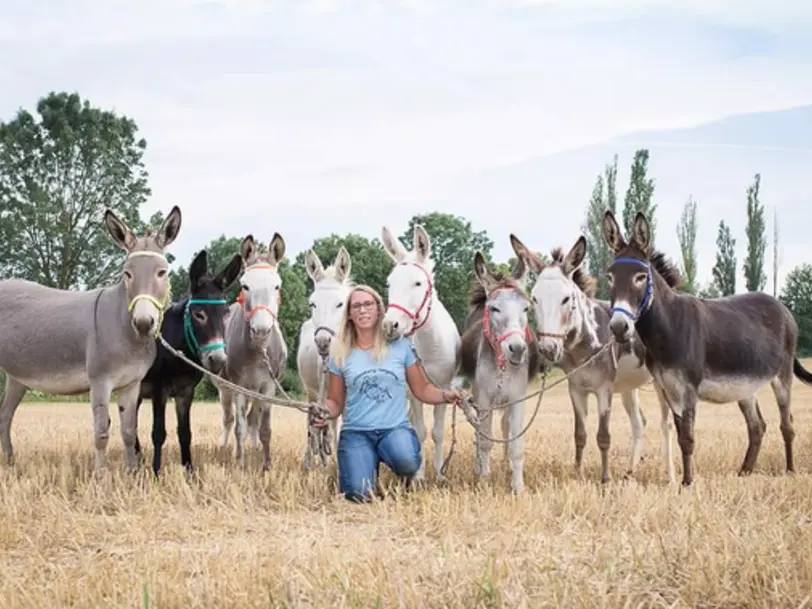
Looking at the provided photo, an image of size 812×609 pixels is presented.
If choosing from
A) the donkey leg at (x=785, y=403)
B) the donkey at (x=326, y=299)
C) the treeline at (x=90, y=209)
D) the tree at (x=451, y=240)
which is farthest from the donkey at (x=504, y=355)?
the tree at (x=451, y=240)

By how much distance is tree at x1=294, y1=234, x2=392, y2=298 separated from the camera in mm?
41438

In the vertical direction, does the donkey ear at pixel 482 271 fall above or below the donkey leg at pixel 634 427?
above

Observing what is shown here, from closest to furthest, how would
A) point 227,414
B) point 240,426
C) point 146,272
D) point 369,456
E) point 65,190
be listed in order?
point 369,456, point 146,272, point 240,426, point 227,414, point 65,190

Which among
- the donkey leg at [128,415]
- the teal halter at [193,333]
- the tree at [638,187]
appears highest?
the tree at [638,187]

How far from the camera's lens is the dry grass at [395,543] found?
448cm

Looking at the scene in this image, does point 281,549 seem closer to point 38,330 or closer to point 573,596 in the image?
point 573,596

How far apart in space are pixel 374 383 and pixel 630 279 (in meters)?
2.65

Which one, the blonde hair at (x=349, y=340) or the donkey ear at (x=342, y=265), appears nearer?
the blonde hair at (x=349, y=340)

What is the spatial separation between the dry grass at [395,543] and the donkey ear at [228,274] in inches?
80.9

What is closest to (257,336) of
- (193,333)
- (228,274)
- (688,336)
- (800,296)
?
(193,333)

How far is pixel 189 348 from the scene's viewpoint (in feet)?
31.4

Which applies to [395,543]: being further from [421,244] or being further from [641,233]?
[641,233]

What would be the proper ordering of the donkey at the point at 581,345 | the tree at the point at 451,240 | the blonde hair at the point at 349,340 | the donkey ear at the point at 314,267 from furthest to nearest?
the tree at the point at 451,240
the donkey ear at the point at 314,267
the donkey at the point at 581,345
the blonde hair at the point at 349,340

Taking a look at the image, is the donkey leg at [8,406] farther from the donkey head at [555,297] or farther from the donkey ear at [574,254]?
the donkey ear at [574,254]
